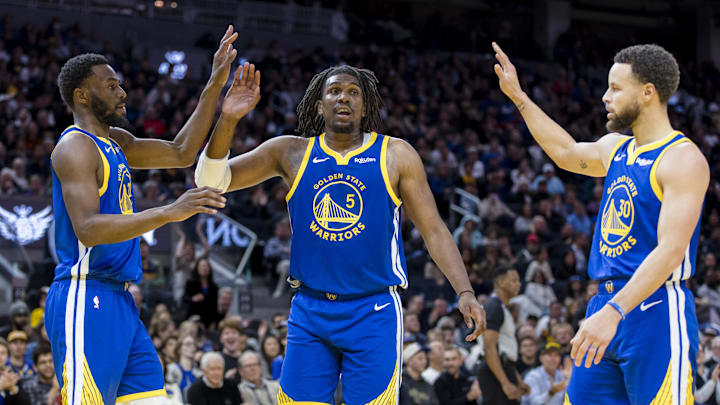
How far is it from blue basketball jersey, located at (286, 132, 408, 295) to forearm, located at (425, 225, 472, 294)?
20 centimetres

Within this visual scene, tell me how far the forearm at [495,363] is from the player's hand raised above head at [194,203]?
4.17 meters

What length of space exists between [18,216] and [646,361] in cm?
898

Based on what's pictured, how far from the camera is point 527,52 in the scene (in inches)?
1010

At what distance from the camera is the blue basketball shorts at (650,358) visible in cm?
405

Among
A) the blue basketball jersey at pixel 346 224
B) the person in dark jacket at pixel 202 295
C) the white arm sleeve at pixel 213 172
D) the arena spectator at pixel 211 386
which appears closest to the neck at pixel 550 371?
the arena spectator at pixel 211 386

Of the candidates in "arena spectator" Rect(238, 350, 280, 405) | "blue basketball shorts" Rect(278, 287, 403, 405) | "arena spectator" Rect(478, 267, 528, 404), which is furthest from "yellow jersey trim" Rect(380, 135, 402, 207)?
"arena spectator" Rect(238, 350, 280, 405)

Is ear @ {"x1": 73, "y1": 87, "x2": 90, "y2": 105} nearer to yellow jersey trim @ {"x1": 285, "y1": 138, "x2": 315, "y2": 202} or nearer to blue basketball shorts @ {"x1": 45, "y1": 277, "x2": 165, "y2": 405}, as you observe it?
blue basketball shorts @ {"x1": 45, "y1": 277, "x2": 165, "y2": 405}

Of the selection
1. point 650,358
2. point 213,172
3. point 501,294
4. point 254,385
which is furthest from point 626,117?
point 254,385

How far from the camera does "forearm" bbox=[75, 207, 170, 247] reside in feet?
14.2

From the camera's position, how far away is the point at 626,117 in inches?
172

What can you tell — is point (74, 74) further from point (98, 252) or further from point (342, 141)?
point (342, 141)

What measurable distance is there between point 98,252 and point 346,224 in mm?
1252

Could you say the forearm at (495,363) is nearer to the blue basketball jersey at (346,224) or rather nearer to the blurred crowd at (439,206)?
the blurred crowd at (439,206)

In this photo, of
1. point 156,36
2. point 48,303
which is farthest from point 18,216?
point 156,36
